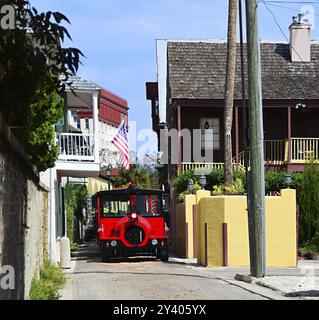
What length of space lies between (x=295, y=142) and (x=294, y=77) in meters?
3.60

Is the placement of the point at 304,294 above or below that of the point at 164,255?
above

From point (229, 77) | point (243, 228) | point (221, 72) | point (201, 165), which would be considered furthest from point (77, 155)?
point (221, 72)

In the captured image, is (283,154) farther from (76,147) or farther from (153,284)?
(153,284)

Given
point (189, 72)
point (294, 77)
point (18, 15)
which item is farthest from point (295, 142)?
point (18, 15)

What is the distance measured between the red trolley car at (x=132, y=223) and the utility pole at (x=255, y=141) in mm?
6975

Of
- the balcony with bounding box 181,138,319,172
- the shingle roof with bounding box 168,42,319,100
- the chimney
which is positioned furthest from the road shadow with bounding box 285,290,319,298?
the chimney

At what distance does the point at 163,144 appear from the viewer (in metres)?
43.4

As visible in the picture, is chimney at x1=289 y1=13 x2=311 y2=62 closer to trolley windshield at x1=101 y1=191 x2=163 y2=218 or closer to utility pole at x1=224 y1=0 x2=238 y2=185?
utility pole at x1=224 y1=0 x2=238 y2=185

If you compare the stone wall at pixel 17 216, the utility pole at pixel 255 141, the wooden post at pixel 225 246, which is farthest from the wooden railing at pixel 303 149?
the stone wall at pixel 17 216

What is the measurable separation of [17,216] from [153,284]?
6717 mm

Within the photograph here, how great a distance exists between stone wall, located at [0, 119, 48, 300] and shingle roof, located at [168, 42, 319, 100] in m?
21.7

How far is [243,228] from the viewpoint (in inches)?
867

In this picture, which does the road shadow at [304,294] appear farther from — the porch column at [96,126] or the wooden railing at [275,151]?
the wooden railing at [275,151]

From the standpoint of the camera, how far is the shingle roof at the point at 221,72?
1335 inches
